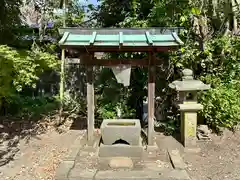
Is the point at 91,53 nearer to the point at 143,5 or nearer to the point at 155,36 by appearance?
the point at 155,36

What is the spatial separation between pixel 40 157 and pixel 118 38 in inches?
103

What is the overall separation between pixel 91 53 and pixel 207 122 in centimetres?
300

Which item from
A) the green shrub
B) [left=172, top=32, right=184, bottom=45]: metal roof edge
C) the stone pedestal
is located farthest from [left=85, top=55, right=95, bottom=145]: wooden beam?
the green shrub

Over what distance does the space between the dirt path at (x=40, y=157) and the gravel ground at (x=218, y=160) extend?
2350mm

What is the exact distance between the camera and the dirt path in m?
5.25

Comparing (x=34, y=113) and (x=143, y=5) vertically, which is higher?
(x=143, y=5)

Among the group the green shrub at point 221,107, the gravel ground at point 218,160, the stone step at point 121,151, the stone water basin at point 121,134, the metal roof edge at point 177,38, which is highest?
the metal roof edge at point 177,38

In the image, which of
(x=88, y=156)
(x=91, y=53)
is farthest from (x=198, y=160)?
(x=91, y=53)

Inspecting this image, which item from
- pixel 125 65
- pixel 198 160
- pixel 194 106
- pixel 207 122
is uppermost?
pixel 125 65

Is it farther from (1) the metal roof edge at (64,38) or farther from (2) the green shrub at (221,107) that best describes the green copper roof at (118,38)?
(2) the green shrub at (221,107)

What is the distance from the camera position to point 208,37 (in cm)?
773

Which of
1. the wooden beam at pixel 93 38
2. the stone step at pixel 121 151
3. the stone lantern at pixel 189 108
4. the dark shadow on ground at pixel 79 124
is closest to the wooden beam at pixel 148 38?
the wooden beam at pixel 93 38

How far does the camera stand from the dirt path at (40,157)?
5.25 m

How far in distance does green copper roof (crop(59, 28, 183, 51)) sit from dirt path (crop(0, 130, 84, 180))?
2.08 m
